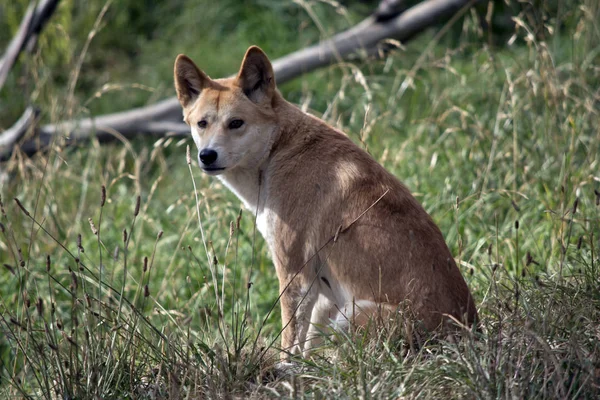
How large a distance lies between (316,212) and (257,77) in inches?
30.0

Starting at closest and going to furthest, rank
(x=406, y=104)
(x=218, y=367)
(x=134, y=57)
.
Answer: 1. (x=218, y=367)
2. (x=406, y=104)
3. (x=134, y=57)

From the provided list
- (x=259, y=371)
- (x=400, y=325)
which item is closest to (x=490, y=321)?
(x=400, y=325)

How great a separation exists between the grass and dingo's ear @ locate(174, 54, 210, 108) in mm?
554

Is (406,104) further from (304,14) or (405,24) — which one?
(304,14)

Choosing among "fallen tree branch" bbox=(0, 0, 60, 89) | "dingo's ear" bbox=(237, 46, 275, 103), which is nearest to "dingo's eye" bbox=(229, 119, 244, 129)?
"dingo's ear" bbox=(237, 46, 275, 103)

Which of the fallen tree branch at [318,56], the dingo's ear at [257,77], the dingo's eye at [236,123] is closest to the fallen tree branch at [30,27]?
the fallen tree branch at [318,56]

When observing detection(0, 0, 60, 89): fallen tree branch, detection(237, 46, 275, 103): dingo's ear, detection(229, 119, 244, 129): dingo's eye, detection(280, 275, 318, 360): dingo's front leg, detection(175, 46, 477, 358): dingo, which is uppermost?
detection(0, 0, 60, 89): fallen tree branch

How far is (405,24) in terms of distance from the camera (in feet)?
22.2

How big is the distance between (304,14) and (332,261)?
6653mm

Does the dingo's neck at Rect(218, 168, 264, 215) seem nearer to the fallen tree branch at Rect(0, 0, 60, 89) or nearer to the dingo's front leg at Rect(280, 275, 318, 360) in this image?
the dingo's front leg at Rect(280, 275, 318, 360)

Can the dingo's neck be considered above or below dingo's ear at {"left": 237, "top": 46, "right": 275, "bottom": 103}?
below

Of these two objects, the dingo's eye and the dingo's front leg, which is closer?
the dingo's front leg

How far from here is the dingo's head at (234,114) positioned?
137 inches

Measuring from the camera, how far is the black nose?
343cm
